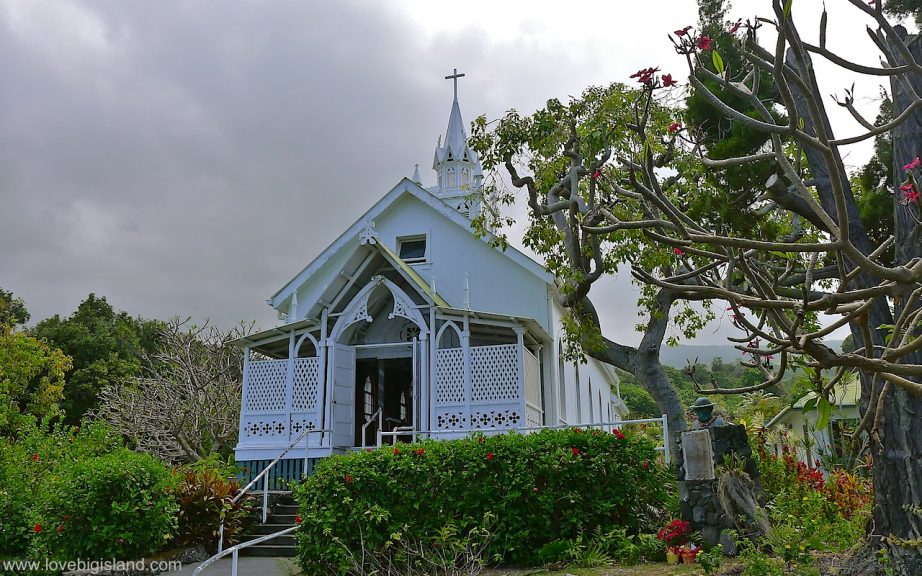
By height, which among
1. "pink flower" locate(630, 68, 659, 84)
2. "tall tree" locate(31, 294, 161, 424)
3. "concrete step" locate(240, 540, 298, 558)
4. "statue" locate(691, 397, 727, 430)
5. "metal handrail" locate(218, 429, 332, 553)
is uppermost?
"tall tree" locate(31, 294, 161, 424)

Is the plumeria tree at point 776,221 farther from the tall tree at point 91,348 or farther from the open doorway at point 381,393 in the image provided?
the tall tree at point 91,348

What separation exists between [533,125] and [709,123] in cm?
452

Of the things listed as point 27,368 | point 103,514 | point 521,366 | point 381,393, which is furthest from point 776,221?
point 27,368

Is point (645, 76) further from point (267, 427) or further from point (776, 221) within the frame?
point (267, 427)

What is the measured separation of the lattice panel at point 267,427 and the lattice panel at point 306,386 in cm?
45

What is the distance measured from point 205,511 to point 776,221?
37.7 ft

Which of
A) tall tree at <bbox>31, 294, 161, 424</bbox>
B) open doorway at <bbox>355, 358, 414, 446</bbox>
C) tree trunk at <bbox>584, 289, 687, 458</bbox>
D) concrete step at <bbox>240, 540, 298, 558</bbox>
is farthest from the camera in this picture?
tall tree at <bbox>31, 294, 161, 424</bbox>

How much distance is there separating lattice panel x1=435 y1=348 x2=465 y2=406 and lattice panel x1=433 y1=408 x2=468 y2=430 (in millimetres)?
179

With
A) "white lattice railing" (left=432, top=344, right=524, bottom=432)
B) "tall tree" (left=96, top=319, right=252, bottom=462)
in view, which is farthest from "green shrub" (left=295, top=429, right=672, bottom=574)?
"tall tree" (left=96, top=319, right=252, bottom=462)

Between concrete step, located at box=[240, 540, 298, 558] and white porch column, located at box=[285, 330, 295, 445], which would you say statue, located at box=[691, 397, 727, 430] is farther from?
white porch column, located at box=[285, 330, 295, 445]

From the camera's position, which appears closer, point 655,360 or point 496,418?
point 655,360

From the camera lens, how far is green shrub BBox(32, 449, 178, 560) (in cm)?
1058

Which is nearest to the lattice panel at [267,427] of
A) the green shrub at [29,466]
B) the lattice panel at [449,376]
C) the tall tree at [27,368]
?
the green shrub at [29,466]

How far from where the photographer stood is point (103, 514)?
1070 centimetres
